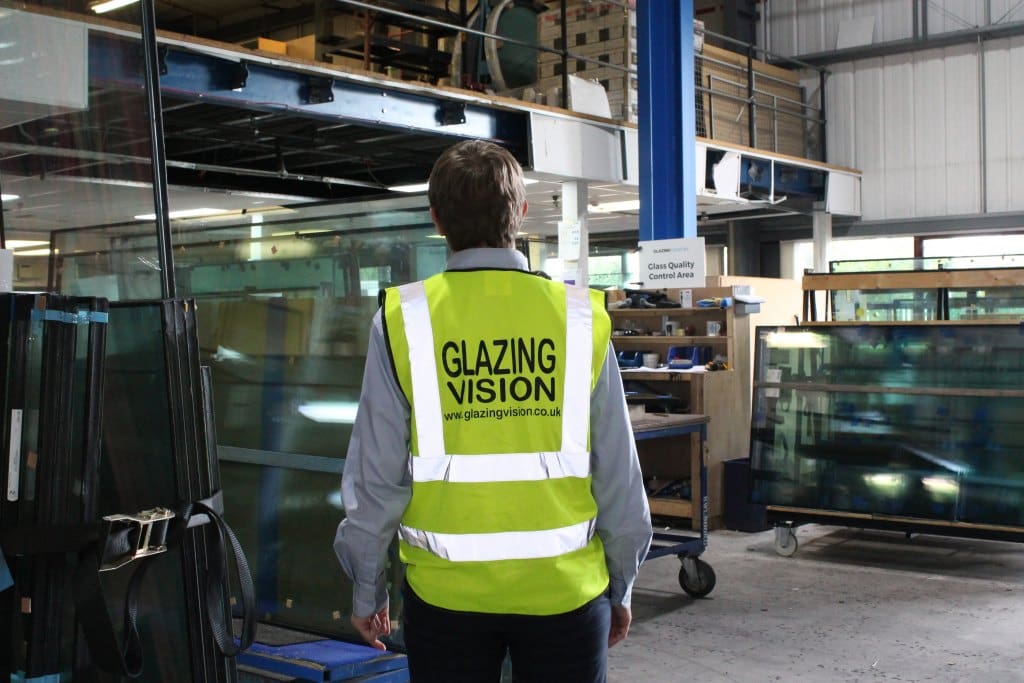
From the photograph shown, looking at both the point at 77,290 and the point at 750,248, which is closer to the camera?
the point at 77,290

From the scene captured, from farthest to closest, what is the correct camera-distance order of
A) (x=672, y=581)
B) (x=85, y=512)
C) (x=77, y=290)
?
(x=672, y=581)
(x=77, y=290)
(x=85, y=512)

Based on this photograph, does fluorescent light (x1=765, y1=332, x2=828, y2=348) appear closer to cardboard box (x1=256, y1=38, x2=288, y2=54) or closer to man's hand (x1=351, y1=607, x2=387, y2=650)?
cardboard box (x1=256, y1=38, x2=288, y2=54)

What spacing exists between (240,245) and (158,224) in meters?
2.92

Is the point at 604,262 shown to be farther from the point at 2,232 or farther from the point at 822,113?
the point at 2,232

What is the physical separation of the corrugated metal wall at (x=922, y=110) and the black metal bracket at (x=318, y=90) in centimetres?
1041

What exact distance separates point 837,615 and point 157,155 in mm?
4929

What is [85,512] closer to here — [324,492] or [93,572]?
[93,572]

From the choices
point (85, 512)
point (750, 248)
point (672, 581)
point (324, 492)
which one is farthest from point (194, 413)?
point (750, 248)

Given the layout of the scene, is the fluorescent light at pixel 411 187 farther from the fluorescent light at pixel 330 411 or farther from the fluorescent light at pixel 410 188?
the fluorescent light at pixel 330 411

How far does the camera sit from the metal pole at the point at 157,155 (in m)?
2.85

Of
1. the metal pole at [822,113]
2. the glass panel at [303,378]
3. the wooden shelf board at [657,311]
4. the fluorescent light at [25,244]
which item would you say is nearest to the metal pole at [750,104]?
the metal pole at [822,113]

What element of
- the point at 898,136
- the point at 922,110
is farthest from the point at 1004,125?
the point at 898,136

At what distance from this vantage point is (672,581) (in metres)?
7.27

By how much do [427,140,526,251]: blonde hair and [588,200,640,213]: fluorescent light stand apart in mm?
11814
